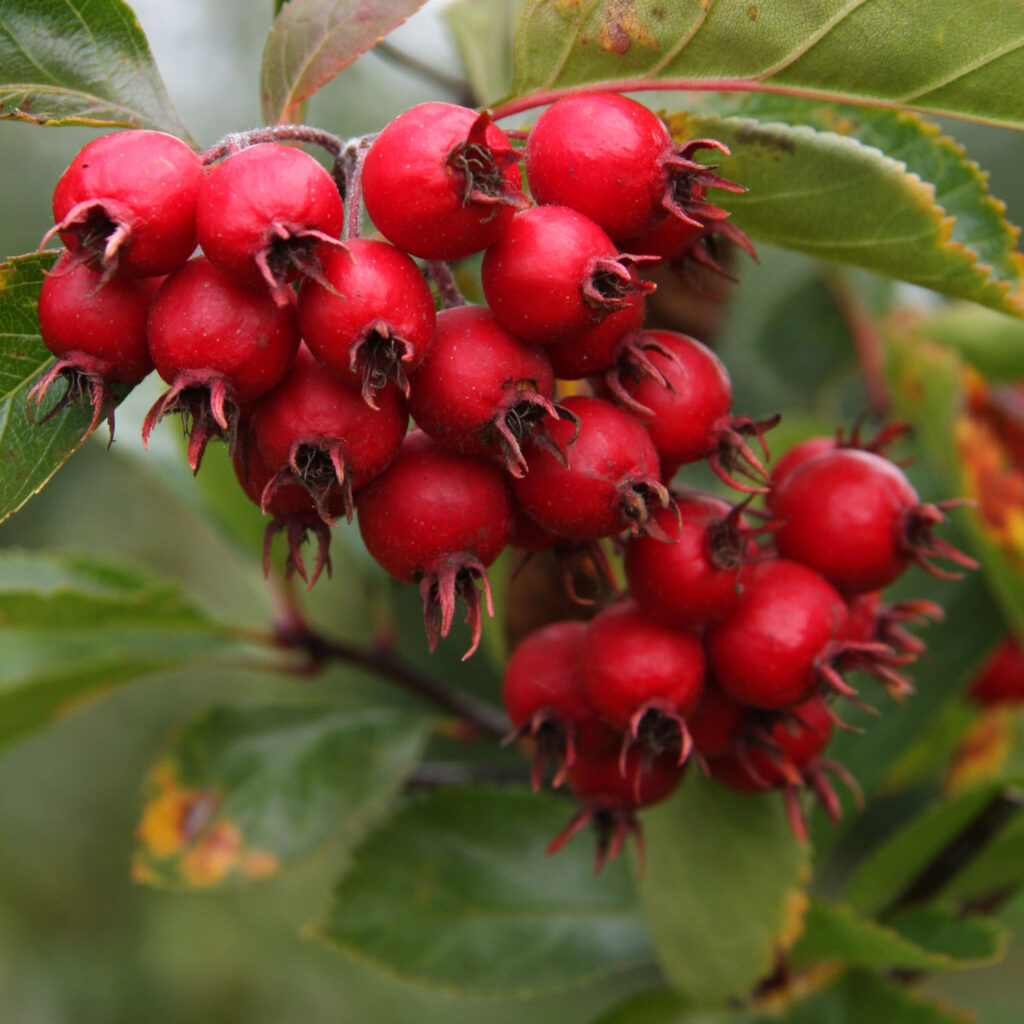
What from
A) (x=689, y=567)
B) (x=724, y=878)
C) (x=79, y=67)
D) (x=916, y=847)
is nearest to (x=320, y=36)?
(x=79, y=67)

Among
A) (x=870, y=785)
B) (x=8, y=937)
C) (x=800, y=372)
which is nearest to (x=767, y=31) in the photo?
(x=870, y=785)

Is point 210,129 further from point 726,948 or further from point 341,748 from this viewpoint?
point 726,948

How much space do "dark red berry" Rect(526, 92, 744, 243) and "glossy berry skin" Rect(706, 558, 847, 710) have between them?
376mm

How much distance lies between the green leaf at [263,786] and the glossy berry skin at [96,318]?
1.07 m

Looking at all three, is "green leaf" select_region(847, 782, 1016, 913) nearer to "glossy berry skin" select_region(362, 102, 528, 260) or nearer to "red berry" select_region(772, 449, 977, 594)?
"red berry" select_region(772, 449, 977, 594)

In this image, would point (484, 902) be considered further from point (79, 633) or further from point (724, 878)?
point (79, 633)

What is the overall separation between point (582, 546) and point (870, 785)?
952mm

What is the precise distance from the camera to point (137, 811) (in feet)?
16.5

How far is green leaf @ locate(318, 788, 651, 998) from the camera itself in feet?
5.20

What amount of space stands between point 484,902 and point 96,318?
1.14 metres

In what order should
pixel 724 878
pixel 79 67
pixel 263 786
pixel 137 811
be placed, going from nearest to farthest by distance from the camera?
pixel 79 67 → pixel 724 878 → pixel 263 786 → pixel 137 811

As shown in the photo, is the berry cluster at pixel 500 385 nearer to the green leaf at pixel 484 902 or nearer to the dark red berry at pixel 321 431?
the dark red berry at pixel 321 431

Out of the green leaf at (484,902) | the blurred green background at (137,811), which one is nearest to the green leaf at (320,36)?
the green leaf at (484,902)

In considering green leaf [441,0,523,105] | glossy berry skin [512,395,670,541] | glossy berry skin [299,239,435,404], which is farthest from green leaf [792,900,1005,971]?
green leaf [441,0,523,105]
